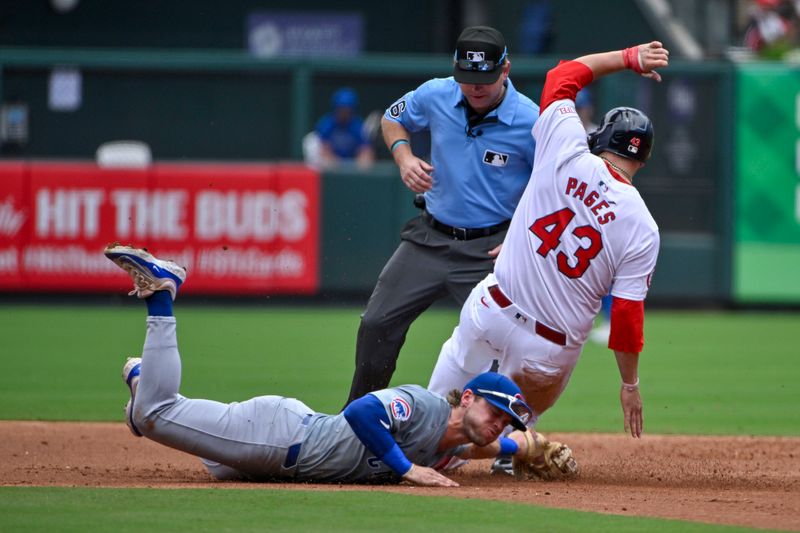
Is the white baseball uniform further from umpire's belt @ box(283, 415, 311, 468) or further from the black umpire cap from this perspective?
umpire's belt @ box(283, 415, 311, 468)

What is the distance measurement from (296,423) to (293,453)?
0.44ft

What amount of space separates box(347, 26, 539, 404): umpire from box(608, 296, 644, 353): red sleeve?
39.5 inches

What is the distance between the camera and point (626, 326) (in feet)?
19.6

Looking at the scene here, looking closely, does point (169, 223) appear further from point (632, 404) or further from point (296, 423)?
point (632, 404)

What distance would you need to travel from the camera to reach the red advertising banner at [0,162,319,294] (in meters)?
14.6

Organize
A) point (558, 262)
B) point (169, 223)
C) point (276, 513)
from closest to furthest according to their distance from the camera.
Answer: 1. point (276, 513)
2. point (558, 262)
3. point (169, 223)

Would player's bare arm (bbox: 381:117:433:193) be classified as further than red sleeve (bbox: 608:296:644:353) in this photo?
Yes

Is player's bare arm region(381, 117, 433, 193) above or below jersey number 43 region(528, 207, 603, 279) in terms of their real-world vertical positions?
above

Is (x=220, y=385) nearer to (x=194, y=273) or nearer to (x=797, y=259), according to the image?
(x=194, y=273)

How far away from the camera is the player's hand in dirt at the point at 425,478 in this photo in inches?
231

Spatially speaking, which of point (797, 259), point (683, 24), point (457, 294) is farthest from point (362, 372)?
point (683, 24)

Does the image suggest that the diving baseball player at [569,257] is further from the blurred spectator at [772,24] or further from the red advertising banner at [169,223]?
the blurred spectator at [772,24]

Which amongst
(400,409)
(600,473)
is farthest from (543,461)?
(400,409)

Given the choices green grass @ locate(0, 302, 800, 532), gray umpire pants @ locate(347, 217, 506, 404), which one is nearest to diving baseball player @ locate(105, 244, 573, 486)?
green grass @ locate(0, 302, 800, 532)
